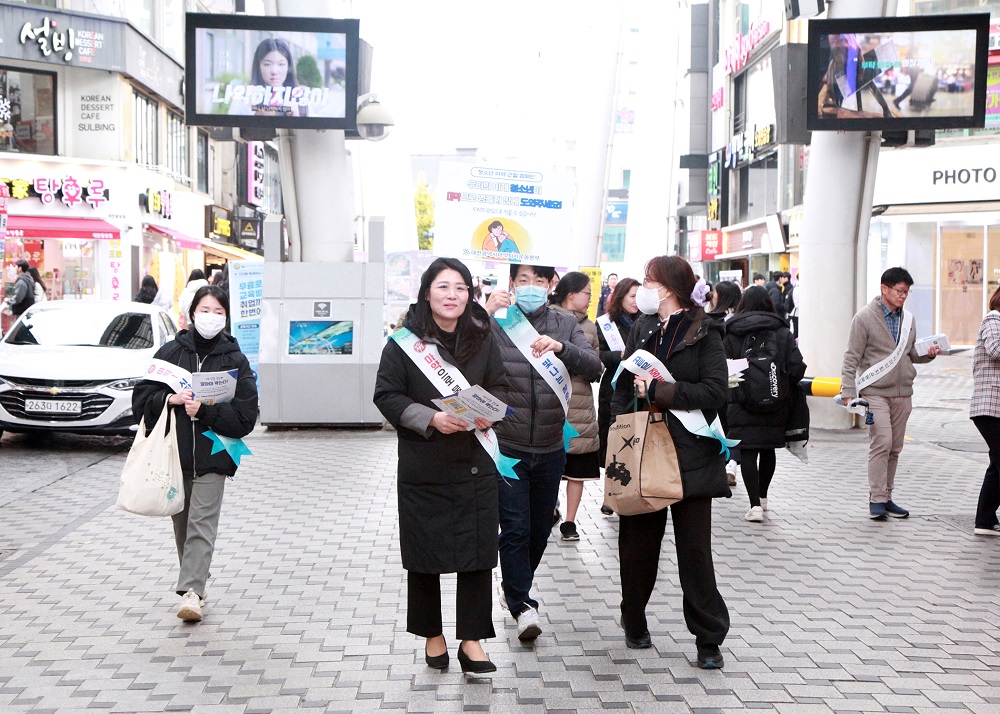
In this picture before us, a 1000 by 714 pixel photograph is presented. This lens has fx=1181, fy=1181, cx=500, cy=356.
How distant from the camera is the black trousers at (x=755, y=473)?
9.30 metres

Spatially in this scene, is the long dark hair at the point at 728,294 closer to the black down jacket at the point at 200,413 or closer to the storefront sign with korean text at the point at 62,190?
the black down jacket at the point at 200,413

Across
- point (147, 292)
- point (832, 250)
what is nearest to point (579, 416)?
point (832, 250)

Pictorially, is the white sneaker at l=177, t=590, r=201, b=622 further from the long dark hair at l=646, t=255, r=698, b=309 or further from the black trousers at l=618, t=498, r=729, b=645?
the long dark hair at l=646, t=255, r=698, b=309

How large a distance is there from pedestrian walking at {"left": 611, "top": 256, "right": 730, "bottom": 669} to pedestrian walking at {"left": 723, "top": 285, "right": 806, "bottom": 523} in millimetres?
3454

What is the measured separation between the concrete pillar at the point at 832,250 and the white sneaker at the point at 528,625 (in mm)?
9791

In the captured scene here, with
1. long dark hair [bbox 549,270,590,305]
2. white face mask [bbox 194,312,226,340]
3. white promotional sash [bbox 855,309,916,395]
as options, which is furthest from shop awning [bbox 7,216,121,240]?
white face mask [bbox 194,312,226,340]

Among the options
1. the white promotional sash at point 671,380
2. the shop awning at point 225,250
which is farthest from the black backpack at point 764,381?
the shop awning at point 225,250

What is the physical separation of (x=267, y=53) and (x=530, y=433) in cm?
898

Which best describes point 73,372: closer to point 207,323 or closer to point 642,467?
point 207,323

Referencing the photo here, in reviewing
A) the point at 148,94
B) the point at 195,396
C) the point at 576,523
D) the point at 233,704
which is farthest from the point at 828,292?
the point at 148,94

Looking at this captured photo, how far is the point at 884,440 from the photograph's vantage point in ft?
30.1

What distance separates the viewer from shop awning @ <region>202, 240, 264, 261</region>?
42.6 m

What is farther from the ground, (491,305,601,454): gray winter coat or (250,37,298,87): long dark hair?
(250,37,298,87): long dark hair

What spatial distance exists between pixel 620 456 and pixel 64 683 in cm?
276
